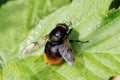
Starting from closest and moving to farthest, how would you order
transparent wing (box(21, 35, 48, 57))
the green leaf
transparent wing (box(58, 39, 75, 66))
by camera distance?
transparent wing (box(58, 39, 75, 66)), the green leaf, transparent wing (box(21, 35, 48, 57))

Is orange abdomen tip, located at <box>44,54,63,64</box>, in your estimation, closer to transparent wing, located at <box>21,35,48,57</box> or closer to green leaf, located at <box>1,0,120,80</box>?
green leaf, located at <box>1,0,120,80</box>

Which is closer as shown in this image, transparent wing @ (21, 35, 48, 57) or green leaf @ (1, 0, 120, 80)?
green leaf @ (1, 0, 120, 80)

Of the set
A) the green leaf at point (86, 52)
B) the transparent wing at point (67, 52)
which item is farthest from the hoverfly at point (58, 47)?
the green leaf at point (86, 52)

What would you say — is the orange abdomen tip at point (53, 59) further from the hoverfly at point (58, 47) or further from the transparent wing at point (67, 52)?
the transparent wing at point (67, 52)

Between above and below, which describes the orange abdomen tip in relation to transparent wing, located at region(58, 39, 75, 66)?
below

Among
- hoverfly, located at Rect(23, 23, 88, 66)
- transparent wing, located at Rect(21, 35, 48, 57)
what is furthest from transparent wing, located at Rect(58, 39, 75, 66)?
transparent wing, located at Rect(21, 35, 48, 57)

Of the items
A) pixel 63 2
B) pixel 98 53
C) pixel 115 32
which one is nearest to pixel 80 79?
pixel 98 53
